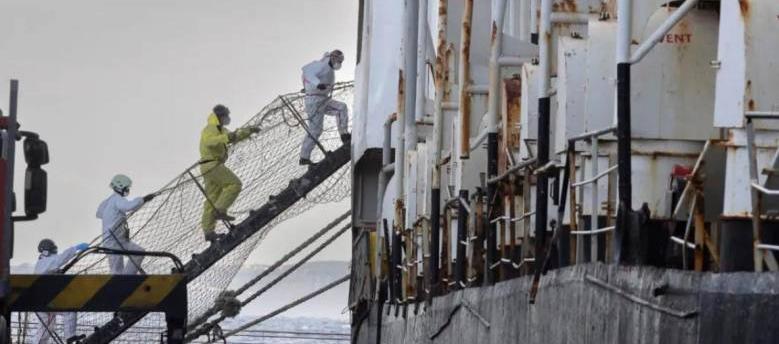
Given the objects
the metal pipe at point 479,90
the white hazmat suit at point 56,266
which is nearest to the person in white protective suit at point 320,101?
the white hazmat suit at point 56,266

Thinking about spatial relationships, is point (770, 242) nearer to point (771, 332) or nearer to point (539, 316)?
point (771, 332)

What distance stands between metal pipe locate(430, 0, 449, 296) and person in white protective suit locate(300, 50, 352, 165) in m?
7.73

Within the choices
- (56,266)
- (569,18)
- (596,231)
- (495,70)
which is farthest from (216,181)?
(596,231)

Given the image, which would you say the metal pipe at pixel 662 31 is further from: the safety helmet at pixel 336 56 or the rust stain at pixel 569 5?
the safety helmet at pixel 336 56

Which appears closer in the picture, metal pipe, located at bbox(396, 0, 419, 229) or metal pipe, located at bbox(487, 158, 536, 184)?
metal pipe, located at bbox(487, 158, 536, 184)

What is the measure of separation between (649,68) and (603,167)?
0.84 m

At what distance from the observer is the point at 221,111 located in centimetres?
2867

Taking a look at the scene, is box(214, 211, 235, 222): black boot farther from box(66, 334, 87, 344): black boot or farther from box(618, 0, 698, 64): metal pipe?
box(618, 0, 698, 64): metal pipe

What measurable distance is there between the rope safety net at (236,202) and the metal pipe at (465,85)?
963 cm

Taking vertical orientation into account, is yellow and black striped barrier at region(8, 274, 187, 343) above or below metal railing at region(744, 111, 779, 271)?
below

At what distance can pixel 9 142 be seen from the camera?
15031 mm

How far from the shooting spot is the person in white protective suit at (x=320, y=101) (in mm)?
28484

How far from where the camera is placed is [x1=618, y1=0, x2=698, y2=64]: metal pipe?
11227 millimetres

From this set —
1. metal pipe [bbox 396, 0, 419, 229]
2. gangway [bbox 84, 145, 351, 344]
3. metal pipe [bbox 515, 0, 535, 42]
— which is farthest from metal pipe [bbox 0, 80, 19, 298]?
gangway [bbox 84, 145, 351, 344]
